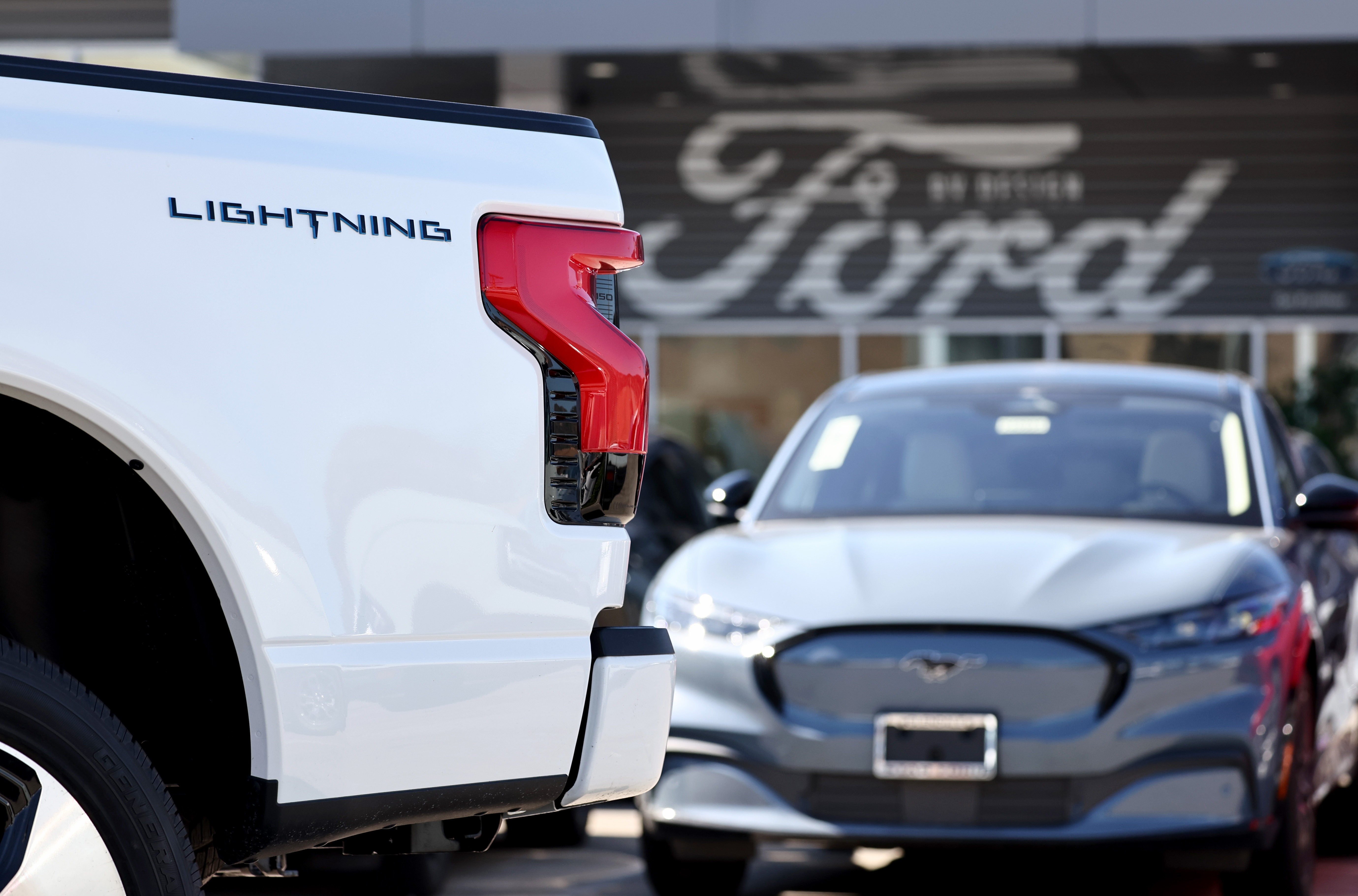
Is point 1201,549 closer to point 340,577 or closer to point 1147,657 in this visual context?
point 1147,657

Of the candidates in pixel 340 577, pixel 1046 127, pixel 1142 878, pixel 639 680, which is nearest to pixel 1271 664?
pixel 1142 878

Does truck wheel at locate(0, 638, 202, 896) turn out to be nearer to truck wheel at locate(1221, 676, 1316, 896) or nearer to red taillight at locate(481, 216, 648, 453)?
red taillight at locate(481, 216, 648, 453)

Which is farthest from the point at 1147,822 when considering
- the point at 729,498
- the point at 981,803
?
the point at 729,498

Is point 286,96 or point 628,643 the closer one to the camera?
point 286,96

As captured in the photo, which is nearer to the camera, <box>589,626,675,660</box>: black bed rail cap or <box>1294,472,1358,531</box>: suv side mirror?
<box>589,626,675,660</box>: black bed rail cap

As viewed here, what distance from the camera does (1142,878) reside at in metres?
6.17

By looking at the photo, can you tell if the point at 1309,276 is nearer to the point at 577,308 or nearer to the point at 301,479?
the point at 577,308

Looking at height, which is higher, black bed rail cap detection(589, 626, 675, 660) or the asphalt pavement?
black bed rail cap detection(589, 626, 675, 660)

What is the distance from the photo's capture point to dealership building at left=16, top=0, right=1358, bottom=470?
1655 cm

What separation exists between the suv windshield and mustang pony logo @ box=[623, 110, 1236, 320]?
10.7 metres

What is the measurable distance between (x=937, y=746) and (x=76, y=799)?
2998 millimetres

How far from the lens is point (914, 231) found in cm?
1711

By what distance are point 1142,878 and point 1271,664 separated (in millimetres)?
1491

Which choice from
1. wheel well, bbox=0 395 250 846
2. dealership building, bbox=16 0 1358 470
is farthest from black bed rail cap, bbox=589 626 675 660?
dealership building, bbox=16 0 1358 470
